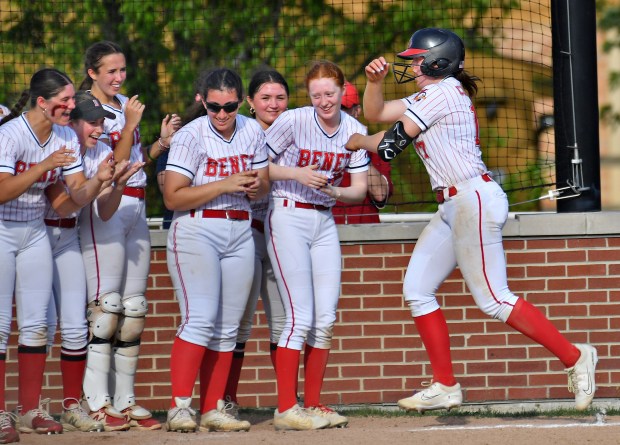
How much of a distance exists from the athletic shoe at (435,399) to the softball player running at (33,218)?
1.84 meters

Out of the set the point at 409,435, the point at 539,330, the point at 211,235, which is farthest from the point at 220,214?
Result: the point at 539,330

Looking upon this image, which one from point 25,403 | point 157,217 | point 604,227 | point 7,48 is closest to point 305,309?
point 25,403

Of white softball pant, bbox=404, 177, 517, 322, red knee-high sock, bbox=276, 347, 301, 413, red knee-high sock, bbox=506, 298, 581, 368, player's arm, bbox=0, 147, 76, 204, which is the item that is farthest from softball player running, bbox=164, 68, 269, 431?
red knee-high sock, bbox=506, 298, 581, 368

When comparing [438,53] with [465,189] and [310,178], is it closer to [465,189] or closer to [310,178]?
[465,189]

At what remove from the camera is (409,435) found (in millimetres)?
6062

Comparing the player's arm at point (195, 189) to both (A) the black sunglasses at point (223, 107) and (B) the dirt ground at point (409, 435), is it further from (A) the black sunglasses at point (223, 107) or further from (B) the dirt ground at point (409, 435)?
(B) the dirt ground at point (409, 435)

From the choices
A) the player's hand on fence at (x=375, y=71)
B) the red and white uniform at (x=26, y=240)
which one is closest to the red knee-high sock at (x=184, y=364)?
the red and white uniform at (x=26, y=240)

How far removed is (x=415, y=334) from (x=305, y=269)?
1363 mm

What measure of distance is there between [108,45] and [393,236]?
2.09 metres

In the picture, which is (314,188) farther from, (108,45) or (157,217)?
(157,217)

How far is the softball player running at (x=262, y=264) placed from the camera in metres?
6.57

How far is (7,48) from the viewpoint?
29.2ft

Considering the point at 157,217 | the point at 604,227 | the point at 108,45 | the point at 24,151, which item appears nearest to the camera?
the point at 24,151

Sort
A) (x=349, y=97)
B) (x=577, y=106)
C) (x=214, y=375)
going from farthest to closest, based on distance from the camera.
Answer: (x=577, y=106)
(x=349, y=97)
(x=214, y=375)
